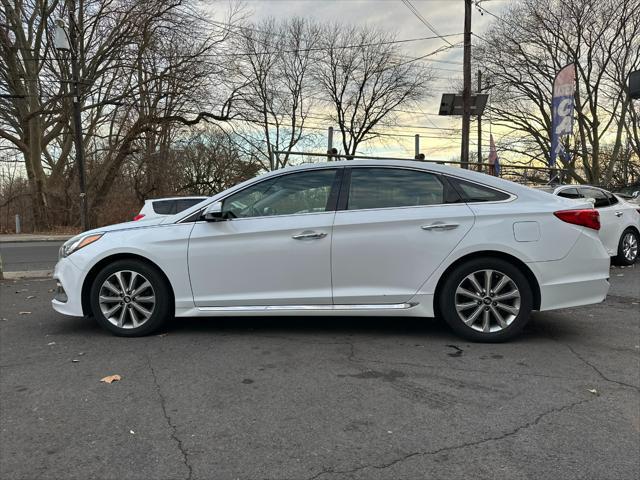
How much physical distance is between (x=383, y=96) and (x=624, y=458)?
41221 millimetres

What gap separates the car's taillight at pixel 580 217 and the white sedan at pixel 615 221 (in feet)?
16.3

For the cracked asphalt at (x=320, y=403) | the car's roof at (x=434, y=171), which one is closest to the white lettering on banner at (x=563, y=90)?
the cracked asphalt at (x=320, y=403)

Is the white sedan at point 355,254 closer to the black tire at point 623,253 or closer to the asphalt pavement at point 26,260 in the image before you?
the black tire at point 623,253

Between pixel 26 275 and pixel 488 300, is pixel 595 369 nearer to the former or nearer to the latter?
pixel 488 300

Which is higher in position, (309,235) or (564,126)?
(564,126)

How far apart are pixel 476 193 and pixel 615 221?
6.34 metres

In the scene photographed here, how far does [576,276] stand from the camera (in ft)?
14.8

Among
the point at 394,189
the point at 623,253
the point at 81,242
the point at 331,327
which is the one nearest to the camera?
the point at 394,189

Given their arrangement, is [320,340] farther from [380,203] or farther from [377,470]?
[377,470]

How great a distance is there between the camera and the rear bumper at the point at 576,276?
4.47 meters

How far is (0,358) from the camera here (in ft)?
14.5

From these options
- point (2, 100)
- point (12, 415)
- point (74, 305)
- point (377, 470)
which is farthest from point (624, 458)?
point (2, 100)

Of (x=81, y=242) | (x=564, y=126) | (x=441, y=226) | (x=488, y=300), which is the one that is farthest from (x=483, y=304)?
(x=564, y=126)

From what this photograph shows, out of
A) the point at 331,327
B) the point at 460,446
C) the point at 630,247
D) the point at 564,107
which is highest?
the point at 564,107
